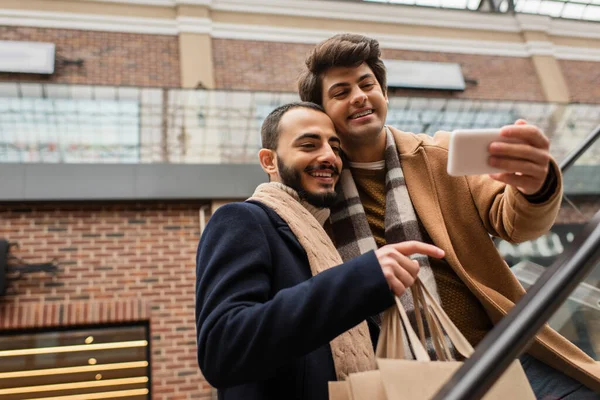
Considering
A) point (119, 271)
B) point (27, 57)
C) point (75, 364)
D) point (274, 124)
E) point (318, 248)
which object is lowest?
point (318, 248)

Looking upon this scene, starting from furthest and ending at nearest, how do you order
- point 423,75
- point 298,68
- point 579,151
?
point 423,75 < point 298,68 < point 579,151

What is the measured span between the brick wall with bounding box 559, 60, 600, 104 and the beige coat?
1031 centimetres

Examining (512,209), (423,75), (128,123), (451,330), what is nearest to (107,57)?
(128,123)

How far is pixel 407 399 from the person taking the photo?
3.33 ft

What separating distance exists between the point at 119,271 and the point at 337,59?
5151 millimetres

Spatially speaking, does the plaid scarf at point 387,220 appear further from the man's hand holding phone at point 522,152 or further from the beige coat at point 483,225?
the man's hand holding phone at point 522,152

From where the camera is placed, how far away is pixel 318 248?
1.44 metres

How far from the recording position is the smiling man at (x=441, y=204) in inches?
56.1

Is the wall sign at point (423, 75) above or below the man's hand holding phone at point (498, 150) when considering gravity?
above

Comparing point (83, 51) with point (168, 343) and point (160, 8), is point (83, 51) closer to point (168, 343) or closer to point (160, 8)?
point (160, 8)

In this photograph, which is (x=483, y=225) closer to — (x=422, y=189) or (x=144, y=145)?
(x=422, y=189)

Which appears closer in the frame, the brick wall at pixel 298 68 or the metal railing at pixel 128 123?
the metal railing at pixel 128 123

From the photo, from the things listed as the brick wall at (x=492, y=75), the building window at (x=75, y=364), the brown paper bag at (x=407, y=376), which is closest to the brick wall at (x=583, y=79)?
the brick wall at (x=492, y=75)

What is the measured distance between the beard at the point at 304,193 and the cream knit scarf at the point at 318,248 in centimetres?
2
